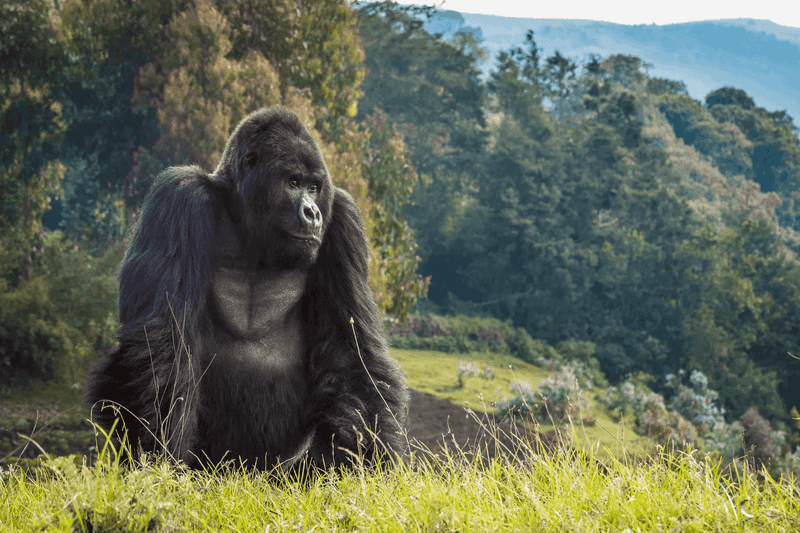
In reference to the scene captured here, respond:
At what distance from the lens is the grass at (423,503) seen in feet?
5.70

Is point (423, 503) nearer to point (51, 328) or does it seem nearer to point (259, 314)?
point (259, 314)

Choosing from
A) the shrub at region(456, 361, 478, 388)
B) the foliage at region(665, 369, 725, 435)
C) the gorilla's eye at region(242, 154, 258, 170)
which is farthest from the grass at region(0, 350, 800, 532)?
the foliage at region(665, 369, 725, 435)

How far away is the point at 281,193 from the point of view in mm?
2939

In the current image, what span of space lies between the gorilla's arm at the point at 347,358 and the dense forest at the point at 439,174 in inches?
201

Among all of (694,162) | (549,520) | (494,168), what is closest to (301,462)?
(549,520)

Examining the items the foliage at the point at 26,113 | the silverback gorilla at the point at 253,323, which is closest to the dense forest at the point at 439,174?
the foliage at the point at 26,113

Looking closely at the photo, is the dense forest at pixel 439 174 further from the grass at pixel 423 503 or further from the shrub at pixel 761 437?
the grass at pixel 423 503

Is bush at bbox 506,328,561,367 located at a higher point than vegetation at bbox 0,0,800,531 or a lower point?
lower

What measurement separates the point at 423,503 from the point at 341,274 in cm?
143

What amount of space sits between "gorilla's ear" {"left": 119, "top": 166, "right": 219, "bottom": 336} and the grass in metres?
0.71

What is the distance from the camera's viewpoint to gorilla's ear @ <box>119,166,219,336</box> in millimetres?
2789

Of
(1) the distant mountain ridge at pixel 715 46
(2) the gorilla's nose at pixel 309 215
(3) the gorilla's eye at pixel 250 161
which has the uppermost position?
(1) the distant mountain ridge at pixel 715 46

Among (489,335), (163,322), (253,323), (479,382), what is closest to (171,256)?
(163,322)

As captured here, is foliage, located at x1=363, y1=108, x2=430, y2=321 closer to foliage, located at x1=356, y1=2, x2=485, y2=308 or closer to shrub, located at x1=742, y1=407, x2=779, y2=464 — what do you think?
shrub, located at x1=742, y1=407, x2=779, y2=464
